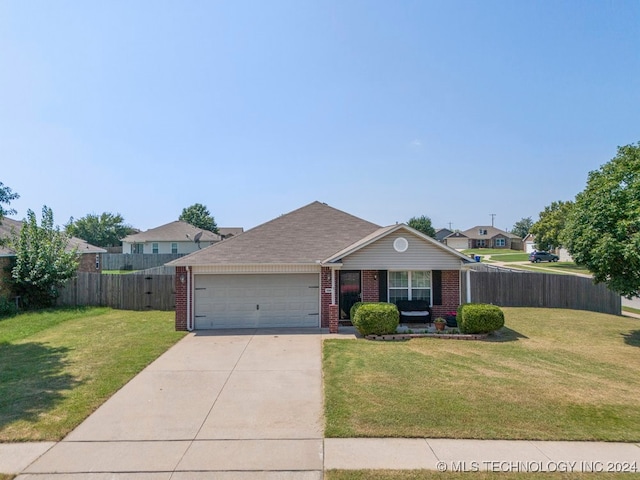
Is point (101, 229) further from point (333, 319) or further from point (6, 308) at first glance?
point (333, 319)

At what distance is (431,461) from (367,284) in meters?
8.86

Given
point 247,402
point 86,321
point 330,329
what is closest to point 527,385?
point 247,402

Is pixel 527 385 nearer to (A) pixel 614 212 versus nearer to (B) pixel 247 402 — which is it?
(B) pixel 247 402

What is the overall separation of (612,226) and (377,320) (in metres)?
7.68

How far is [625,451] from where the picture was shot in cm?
502

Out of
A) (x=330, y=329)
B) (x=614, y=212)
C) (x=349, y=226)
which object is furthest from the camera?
(x=349, y=226)

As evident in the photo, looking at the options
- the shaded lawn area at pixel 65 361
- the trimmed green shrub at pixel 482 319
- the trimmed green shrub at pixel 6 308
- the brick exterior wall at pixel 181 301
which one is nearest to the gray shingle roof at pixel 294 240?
the brick exterior wall at pixel 181 301

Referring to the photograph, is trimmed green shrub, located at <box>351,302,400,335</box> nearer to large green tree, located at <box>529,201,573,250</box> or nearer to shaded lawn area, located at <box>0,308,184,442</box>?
shaded lawn area, located at <box>0,308,184,442</box>

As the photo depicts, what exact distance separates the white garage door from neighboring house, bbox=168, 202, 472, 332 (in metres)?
0.04

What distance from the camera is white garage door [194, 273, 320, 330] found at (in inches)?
530

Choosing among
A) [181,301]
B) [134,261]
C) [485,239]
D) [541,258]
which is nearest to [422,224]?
[541,258]

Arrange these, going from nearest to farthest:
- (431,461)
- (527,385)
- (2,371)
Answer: (431,461) → (527,385) → (2,371)

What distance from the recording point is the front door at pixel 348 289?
13.6 meters

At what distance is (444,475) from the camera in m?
4.42
